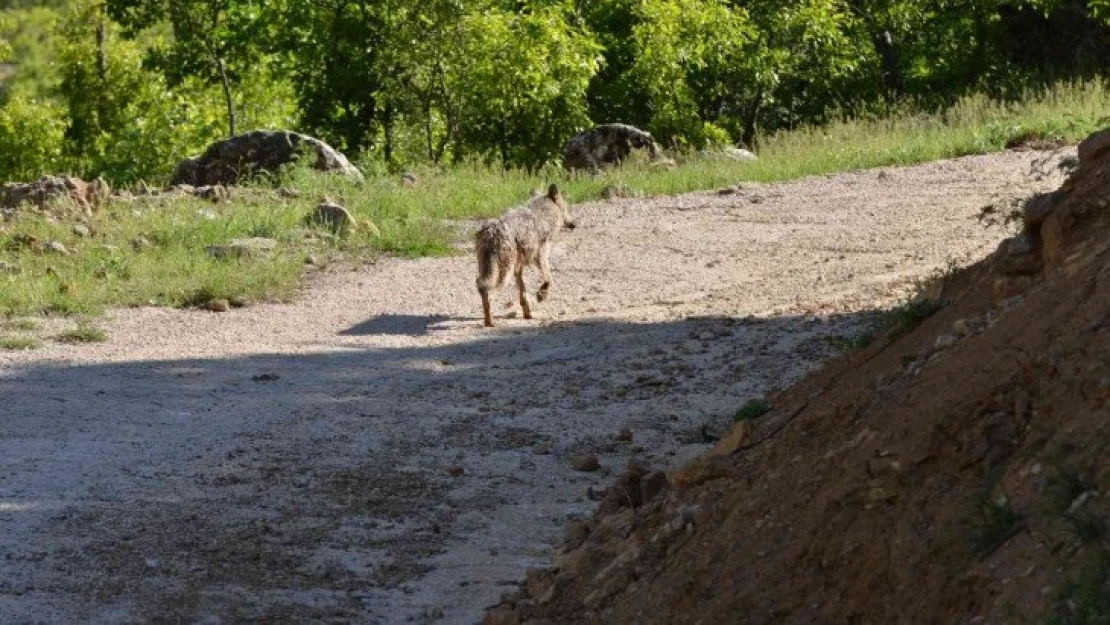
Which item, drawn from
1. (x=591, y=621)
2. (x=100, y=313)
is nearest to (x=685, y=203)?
(x=100, y=313)

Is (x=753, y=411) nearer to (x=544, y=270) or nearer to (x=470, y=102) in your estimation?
(x=544, y=270)

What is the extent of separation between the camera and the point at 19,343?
1331 centimetres

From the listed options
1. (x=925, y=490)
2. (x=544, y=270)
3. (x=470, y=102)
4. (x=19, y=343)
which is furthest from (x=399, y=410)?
(x=470, y=102)

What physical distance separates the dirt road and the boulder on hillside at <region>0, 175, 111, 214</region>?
170 inches

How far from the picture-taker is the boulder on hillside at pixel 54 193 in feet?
64.5

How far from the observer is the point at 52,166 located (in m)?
38.4

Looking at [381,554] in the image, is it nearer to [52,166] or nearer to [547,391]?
[547,391]

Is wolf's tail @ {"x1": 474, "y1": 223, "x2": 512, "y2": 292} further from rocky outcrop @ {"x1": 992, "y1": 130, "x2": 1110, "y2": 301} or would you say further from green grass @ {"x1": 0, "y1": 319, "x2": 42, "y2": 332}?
rocky outcrop @ {"x1": 992, "y1": 130, "x2": 1110, "y2": 301}

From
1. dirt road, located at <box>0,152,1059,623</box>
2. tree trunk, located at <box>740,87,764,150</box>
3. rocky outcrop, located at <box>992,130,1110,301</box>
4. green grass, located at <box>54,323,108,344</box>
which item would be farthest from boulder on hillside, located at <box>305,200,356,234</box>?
tree trunk, located at <box>740,87,764,150</box>

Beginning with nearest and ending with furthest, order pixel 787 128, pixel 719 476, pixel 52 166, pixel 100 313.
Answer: pixel 719 476 → pixel 100 313 → pixel 787 128 → pixel 52 166

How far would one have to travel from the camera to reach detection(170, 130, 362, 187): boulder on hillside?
906 inches

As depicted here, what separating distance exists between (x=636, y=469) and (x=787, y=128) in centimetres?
2600

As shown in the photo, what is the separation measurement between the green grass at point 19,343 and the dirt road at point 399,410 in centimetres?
27

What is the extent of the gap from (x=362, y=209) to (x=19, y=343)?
658 centimetres
